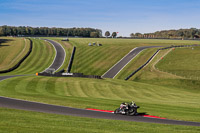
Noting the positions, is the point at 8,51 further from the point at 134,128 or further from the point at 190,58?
the point at 134,128

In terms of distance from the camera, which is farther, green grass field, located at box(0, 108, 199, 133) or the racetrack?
the racetrack

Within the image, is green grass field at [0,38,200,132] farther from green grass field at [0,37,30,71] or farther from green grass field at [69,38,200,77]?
green grass field at [0,37,30,71]

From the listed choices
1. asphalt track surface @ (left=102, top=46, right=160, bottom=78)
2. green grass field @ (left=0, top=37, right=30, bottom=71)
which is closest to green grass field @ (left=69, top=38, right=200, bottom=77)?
asphalt track surface @ (left=102, top=46, right=160, bottom=78)

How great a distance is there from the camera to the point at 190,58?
92062mm

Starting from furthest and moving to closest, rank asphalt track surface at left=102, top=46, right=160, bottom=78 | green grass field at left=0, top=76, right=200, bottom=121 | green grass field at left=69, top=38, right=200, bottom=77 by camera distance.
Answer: green grass field at left=69, top=38, right=200, bottom=77 < asphalt track surface at left=102, top=46, right=160, bottom=78 < green grass field at left=0, top=76, right=200, bottom=121

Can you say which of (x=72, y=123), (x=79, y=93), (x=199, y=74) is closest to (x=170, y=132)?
(x=72, y=123)

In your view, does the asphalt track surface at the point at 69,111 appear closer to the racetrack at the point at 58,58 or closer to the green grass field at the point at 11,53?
the racetrack at the point at 58,58

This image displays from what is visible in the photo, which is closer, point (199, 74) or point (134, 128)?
point (134, 128)

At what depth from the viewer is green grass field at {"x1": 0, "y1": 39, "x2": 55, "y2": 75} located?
295 ft

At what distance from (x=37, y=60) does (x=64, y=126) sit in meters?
88.2

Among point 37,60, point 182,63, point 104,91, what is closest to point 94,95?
point 104,91

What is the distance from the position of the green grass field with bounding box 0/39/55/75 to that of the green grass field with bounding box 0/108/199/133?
6682cm

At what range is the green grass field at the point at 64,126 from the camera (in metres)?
17.6

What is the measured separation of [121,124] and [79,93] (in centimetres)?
2344
